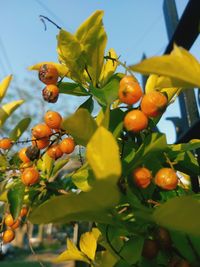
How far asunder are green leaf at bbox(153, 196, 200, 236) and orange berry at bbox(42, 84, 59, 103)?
0.98ft

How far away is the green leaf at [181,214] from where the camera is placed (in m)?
0.36

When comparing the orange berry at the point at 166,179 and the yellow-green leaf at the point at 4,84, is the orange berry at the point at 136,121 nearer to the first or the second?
the orange berry at the point at 166,179

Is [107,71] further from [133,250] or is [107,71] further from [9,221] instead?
[9,221]

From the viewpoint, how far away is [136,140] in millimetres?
590

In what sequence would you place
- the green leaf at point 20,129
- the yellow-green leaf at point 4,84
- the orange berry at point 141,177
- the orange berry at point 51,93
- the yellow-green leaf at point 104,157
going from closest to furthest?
the yellow-green leaf at point 104,157 → the orange berry at point 141,177 → the orange berry at point 51,93 → the yellow-green leaf at point 4,84 → the green leaf at point 20,129

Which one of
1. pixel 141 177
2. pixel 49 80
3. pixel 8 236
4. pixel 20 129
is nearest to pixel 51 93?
pixel 49 80

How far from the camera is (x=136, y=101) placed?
19.8 inches

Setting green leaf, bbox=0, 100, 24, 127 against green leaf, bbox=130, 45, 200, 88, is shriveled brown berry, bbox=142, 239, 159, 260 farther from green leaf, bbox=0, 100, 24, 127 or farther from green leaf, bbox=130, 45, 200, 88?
green leaf, bbox=0, 100, 24, 127

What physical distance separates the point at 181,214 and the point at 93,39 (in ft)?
1.06

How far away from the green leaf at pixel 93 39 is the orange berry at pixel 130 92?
105mm

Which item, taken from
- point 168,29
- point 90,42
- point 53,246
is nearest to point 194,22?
point 168,29

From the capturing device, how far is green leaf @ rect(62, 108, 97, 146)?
39 cm

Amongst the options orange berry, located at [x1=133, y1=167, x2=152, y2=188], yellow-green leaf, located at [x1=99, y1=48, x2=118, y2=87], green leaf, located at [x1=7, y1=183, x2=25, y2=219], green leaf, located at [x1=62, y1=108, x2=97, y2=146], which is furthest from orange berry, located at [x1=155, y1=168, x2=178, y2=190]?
green leaf, located at [x1=7, y1=183, x2=25, y2=219]

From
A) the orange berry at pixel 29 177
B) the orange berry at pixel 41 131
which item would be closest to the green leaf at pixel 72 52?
the orange berry at pixel 41 131
